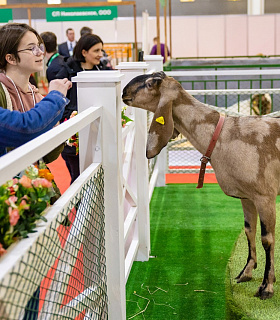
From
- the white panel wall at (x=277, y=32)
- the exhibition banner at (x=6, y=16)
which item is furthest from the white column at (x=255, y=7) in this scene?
the exhibition banner at (x=6, y=16)

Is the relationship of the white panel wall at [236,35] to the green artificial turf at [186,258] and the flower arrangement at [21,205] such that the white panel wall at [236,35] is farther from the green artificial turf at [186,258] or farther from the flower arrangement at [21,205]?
the flower arrangement at [21,205]

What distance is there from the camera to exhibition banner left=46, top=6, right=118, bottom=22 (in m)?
16.3

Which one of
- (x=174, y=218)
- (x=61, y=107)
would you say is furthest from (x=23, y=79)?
(x=174, y=218)

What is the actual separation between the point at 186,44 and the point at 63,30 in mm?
4265

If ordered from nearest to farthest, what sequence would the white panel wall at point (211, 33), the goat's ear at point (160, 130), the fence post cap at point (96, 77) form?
the fence post cap at point (96, 77) < the goat's ear at point (160, 130) < the white panel wall at point (211, 33)

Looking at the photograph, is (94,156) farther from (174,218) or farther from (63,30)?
(63,30)

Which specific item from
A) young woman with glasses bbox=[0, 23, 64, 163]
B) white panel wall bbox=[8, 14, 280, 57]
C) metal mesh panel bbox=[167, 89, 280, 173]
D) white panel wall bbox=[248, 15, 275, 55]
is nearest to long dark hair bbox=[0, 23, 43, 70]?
young woman with glasses bbox=[0, 23, 64, 163]

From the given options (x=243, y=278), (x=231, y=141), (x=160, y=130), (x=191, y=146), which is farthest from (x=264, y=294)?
(x=191, y=146)

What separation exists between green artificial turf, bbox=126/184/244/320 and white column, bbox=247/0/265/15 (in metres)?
14.7

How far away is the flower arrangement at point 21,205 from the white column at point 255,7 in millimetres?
19719

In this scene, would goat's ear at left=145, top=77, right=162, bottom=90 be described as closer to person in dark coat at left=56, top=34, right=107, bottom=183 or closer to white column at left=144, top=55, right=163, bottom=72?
person in dark coat at left=56, top=34, right=107, bottom=183

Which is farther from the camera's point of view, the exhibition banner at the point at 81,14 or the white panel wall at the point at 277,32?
the white panel wall at the point at 277,32

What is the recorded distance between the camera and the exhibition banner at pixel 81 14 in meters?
16.3

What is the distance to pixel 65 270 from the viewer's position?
88.5 inches
